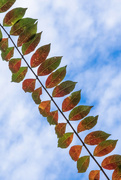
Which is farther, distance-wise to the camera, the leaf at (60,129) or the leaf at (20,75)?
the leaf at (20,75)

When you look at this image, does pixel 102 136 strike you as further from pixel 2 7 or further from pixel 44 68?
pixel 2 7

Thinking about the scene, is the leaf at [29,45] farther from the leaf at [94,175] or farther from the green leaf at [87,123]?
the leaf at [94,175]

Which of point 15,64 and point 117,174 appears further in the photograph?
point 15,64

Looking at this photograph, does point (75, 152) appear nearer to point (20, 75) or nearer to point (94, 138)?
point (94, 138)

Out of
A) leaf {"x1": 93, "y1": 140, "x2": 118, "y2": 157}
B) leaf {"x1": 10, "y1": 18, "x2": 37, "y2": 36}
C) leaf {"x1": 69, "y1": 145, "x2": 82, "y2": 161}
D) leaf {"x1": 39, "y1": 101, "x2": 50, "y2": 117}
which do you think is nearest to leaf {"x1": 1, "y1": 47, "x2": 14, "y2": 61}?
leaf {"x1": 10, "y1": 18, "x2": 37, "y2": 36}

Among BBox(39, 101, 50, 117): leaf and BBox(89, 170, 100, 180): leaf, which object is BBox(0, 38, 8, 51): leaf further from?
BBox(89, 170, 100, 180): leaf

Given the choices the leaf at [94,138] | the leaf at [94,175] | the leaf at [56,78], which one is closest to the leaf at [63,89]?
the leaf at [56,78]

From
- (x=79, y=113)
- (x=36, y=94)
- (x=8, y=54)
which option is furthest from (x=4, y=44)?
(x=79, y=113)
